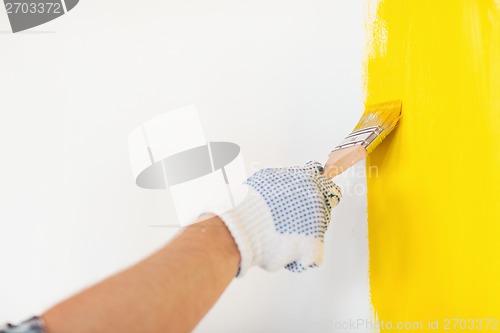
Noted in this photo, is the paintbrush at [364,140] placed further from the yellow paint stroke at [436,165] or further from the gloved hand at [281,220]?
the gloved hand at [281,220]

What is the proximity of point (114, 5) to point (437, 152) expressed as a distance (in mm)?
895

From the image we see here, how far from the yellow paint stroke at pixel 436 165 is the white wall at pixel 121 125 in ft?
0.59

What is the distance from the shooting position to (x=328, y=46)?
44.0 inches

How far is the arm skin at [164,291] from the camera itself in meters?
0.53

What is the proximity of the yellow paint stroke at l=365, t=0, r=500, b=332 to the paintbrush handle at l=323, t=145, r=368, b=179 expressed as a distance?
0.11 metres

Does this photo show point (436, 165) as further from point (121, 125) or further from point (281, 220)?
point (121, 125)

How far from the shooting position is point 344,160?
96 cm

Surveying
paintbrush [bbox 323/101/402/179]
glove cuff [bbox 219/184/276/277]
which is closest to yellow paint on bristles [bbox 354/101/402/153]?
paintbrush [bbox 323/101/402/179]

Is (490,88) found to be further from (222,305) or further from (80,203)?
(80,203)

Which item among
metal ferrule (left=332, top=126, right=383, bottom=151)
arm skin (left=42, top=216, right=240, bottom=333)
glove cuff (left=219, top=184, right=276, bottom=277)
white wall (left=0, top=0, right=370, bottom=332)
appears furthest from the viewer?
white wall (left=0, top=0, right=370, bottom=332)

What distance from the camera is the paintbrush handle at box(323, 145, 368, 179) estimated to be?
949 millimetres

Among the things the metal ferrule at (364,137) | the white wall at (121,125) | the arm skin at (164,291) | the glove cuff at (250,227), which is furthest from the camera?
the white wall at (121,125)

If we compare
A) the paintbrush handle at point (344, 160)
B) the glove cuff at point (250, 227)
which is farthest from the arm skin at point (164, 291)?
the paintbrush handle at point (344, 160)

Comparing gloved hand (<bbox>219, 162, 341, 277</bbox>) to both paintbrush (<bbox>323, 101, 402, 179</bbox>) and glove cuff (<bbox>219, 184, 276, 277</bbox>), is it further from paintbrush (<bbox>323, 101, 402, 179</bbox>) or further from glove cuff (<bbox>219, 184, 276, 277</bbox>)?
paintbrush (<bbox>323, 101, 402, 179</bbox>)
